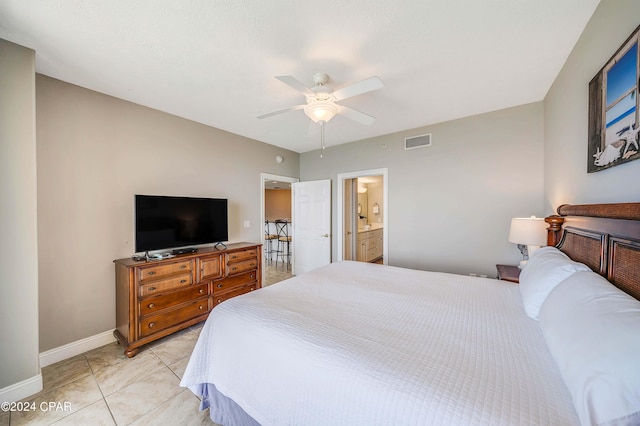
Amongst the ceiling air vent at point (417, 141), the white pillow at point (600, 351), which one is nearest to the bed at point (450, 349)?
the white pillow at point (600, 351)

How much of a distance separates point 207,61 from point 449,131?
9.89 ft

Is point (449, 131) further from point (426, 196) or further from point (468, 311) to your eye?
point (468, 311)

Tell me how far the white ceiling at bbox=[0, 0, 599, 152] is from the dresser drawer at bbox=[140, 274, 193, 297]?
1976 millimetres

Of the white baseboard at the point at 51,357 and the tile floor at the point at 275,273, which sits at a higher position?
the white baseboard at the point at 51,357

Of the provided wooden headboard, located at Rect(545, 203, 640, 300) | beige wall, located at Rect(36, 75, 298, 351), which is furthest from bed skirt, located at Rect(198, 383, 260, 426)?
wooden headboard, located at Rect(545, 203, 640, 300)

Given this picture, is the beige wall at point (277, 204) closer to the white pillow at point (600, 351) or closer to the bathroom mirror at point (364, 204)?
the bathroom mirror at point (364, 204)

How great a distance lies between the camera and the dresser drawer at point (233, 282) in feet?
9.43

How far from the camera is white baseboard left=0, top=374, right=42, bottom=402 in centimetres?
162

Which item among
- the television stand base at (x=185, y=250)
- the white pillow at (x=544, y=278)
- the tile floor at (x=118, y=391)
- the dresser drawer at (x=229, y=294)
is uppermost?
the white pillow at (x=544, y=278)

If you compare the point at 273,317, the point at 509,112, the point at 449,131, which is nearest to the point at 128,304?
the point at 273,317

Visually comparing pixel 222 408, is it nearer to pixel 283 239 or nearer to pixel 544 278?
pixel 544 278

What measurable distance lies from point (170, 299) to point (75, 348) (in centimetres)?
89

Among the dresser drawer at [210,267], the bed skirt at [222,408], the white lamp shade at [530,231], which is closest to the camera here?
the bed skirt at [222,408]

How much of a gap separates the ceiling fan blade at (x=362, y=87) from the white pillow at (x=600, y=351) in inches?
62.2
